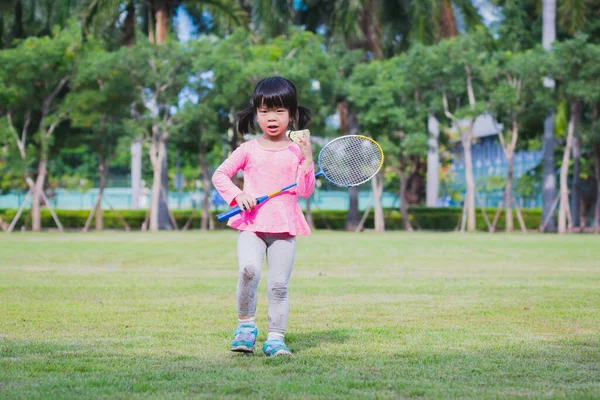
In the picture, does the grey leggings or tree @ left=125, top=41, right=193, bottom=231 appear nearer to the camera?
the grey leggings

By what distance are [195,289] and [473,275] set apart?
16.6 feet

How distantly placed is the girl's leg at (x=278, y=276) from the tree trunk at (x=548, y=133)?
35.0m

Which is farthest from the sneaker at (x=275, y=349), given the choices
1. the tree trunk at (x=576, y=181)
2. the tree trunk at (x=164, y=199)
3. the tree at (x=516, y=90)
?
the tree trunk at (x=576, y=181)

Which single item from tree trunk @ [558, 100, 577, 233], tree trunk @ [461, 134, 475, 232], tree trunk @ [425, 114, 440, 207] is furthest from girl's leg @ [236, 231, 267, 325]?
tree trunk @ [425, 114, 440, 207]

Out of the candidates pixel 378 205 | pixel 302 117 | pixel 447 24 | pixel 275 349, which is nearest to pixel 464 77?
pixel 447 24

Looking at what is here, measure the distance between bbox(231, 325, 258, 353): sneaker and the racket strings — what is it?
1.44 meters

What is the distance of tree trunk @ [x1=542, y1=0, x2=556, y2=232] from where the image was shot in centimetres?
4097

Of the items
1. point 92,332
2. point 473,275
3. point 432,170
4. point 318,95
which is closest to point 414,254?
point 473,275

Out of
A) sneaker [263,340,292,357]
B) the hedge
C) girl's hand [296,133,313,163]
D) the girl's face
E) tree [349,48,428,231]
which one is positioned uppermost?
tree [349,48,428,231]

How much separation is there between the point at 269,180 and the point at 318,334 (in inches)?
64.0

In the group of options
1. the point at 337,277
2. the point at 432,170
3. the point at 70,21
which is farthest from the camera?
the point at 432,170

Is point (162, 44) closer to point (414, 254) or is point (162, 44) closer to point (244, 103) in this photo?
point (244, 103)

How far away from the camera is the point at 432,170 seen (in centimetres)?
5194

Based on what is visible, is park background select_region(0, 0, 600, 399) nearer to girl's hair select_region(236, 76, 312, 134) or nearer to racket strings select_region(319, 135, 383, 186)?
racket strings select_region(319, 135, 383, 186)
